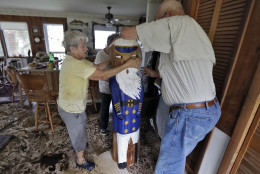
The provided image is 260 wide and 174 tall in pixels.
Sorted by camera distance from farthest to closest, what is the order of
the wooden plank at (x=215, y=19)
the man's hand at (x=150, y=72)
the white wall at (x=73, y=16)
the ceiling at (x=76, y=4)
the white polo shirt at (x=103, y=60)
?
the white wall at (x=73, y=16) < the ceiling at (x=76, y=4) < the white polo shirt at (x=103, y=60) < the man's hand at (x=150, y=72) < the wooden plank at (x=215, y=19)

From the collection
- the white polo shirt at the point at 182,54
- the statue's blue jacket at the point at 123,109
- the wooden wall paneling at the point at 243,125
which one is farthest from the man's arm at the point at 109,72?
the wooden wall paneling at the point at 243,125

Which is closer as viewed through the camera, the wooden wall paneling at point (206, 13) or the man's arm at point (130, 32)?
the man's arm at point (130, 32)

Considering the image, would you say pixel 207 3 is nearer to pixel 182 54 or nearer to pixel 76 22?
pixel 182 54

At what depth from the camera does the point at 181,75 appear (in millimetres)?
966

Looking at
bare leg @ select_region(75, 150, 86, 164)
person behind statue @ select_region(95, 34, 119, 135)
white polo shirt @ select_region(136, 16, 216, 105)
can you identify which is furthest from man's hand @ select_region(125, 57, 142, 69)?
bare leg @ select_region(75, 150, 86, 164)

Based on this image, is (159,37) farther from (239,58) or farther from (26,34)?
(26,34)

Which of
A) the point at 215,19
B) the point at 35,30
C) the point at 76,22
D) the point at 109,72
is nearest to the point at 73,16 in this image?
the point at 76,22

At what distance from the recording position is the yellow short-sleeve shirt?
45.4 inches

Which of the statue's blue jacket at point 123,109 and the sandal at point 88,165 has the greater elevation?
the statue's blue jacket at point 123,109

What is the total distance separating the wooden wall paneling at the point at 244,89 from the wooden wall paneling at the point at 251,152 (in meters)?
0.03

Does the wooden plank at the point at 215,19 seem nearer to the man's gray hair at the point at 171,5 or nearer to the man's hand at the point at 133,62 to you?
the man's gray hair at the point at 171,5

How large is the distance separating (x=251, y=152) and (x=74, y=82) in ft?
4.71

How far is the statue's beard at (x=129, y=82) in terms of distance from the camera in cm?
133

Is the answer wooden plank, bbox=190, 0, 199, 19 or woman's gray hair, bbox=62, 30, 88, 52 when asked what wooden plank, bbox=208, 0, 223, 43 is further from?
woman's gray hair, bbox=62, 30, 88, 52
